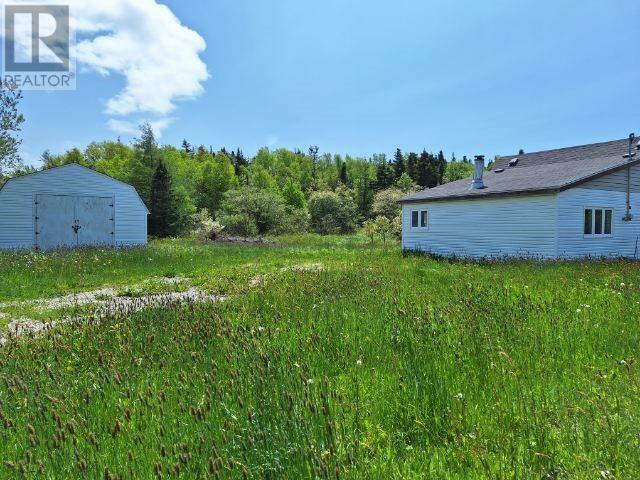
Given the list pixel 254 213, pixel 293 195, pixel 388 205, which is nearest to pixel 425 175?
pixel 388 205

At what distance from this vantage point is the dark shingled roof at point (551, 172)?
16.4 meters

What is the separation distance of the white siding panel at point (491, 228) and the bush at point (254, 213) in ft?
75.1

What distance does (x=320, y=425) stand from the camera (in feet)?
7.45

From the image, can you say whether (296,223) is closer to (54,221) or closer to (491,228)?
(54,221)

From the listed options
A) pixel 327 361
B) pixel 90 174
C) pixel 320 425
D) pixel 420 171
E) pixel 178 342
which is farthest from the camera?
pixel 420 171

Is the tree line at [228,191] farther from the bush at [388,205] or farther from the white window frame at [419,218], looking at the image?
the white window frame at [419,218]

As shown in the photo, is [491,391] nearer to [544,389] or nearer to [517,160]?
[544,389]

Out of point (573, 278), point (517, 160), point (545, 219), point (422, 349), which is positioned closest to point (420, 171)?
point (517, 160)

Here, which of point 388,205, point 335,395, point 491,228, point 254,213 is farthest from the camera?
point 388,205

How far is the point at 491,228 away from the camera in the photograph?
60.8 ft

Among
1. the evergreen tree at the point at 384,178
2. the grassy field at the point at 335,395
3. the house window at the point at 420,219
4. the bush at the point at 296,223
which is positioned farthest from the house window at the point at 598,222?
the evergreen tree at the point at 384,178

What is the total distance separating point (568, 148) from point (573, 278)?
17.8 m

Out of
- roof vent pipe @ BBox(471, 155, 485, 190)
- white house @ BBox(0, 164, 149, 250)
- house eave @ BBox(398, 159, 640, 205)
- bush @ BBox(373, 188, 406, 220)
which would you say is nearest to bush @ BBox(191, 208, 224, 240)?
white house @ BBox(0, 164, 149, 250)

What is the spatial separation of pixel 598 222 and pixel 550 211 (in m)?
3.16
